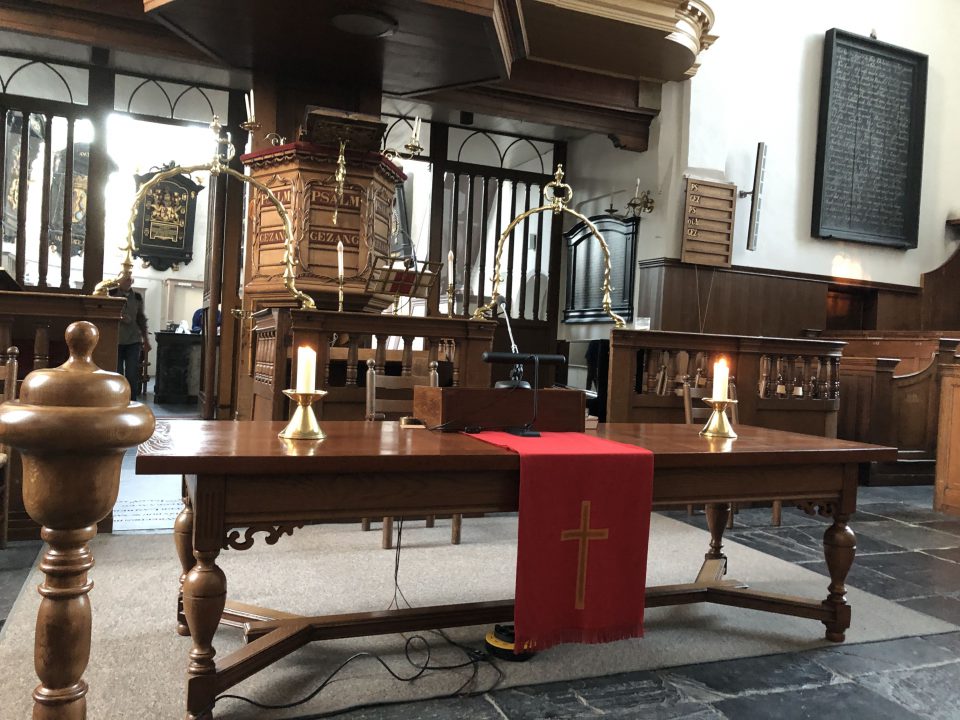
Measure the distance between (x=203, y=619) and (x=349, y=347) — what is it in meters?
2.48

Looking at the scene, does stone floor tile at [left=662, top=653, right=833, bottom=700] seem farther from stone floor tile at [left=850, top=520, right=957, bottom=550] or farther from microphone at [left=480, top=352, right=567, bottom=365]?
stone floor tile at [left=850, top=520, right=957, bottom=550]

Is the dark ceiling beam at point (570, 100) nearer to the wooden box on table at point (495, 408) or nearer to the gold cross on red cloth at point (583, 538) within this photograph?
the wooden box on table at point (495, 408)

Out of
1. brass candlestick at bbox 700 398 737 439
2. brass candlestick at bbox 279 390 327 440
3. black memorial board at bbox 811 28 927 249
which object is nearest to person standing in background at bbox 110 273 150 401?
brass candlestick at bbox 279 390 327 440

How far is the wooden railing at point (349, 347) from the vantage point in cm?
402

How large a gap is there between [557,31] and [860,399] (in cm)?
439

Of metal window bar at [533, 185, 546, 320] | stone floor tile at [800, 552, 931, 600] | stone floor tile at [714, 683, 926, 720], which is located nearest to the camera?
stone floor tile at [714, 683, 926, 720]

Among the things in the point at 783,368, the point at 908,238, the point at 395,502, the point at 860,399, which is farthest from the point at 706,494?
the point at 908,238

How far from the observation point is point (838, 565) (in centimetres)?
262

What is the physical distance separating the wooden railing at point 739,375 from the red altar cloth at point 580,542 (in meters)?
2.61

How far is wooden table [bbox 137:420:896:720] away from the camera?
1.75 meters

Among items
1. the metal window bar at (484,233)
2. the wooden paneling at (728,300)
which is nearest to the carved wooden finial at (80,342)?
the wooden paneling at (728,300)

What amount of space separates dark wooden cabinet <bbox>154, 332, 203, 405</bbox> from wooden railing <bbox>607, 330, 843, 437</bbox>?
699cm

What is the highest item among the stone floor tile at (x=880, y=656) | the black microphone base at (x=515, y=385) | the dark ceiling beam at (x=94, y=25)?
the dark ceiling beam at (x=94, y=25)

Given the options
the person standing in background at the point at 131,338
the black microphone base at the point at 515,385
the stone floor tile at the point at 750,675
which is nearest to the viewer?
the stone floor tile at the point at 750,675
